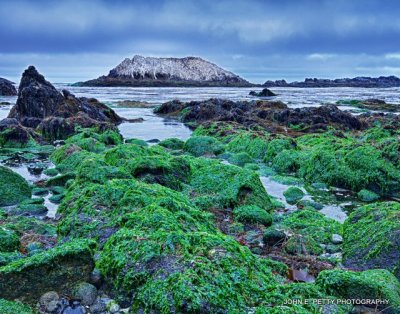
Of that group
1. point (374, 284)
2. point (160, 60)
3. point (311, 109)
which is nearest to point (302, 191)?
point (374, 284)

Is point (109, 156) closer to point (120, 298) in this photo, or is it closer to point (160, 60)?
point (120, 298)

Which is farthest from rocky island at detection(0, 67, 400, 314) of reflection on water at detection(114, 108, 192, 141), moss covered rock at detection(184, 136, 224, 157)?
reflection on water at detection(114, 108, 192, 141)

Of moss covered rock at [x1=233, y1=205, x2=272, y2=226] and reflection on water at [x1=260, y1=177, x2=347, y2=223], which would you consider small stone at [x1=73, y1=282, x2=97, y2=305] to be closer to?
moss covered rock at [x1=233, y1=205, x2=272, y2=226]

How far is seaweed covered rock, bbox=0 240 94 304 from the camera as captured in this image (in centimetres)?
431

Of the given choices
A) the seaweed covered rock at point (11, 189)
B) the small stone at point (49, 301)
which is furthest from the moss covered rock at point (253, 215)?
the seaweed covered rock at point (11, 189)

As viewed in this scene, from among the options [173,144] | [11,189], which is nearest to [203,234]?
[11,189]

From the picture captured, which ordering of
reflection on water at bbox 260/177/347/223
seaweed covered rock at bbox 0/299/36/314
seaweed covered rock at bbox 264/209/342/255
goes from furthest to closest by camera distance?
reflection on water at bbox 260/177/347/223, seaweed covered rock at bbox 264/209/342/255, seaweed covered rock at bbox 0/299/36/314

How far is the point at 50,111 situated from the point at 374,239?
75.8ft

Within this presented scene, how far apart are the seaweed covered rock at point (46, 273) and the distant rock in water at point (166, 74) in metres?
103

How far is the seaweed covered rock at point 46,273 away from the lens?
4.31 meters

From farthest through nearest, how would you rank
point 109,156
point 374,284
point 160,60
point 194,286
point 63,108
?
point 160,60
point 63,108
point 109,156
point 374,284
point 194,286

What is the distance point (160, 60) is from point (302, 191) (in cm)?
12712

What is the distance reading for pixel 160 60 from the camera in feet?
436

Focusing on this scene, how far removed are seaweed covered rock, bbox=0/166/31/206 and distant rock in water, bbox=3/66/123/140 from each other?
438 inches
